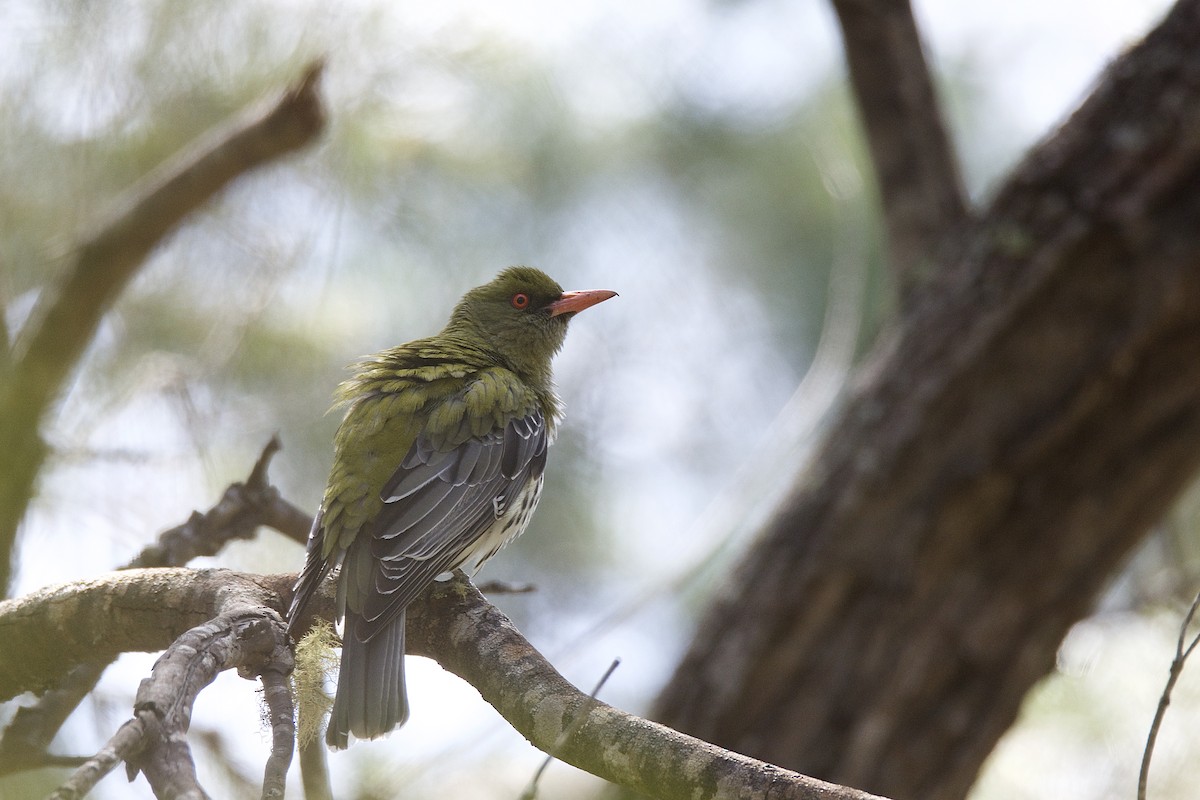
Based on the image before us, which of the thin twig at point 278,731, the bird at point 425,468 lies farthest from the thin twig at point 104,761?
the bird at point 425,468

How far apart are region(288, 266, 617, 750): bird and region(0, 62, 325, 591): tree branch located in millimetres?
925

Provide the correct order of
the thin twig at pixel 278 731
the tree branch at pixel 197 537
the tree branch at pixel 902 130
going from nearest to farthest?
1. the thin twig at pixel 278 731
2. the tree branch at pixel 197 537
3. the tree branch at pixel 902 130

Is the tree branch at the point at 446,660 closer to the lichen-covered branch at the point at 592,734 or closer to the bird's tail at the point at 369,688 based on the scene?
the lichen-covered branch at the point at 592,734

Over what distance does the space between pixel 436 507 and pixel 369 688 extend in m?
0.79

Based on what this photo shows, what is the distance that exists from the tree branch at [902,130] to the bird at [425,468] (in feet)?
5.45

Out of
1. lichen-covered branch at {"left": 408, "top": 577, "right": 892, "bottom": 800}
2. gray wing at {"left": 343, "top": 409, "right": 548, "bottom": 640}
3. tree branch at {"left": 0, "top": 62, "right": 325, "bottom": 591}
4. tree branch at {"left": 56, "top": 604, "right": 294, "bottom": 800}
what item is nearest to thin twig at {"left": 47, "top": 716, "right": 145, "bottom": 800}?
tree branch at {"left": 56, "top": 604, "right": 294, "bottom": 800}

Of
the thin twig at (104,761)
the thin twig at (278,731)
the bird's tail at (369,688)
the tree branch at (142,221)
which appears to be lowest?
the thin twig at (104,761)

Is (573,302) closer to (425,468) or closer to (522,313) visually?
(522,313)

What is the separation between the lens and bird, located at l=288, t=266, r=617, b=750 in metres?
3.53

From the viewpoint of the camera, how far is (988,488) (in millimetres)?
4910

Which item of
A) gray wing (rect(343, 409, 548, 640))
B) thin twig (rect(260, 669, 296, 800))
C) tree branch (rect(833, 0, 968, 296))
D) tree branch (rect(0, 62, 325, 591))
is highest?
tree branch (rect(833, 0, 968, 296))

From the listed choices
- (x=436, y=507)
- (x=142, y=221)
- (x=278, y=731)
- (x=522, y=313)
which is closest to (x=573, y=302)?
(x=522, y=313)

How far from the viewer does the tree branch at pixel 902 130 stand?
5457 millimetres

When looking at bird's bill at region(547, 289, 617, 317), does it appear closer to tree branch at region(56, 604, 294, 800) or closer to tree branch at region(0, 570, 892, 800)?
tree branch at region(0, 570, 892, 800)
